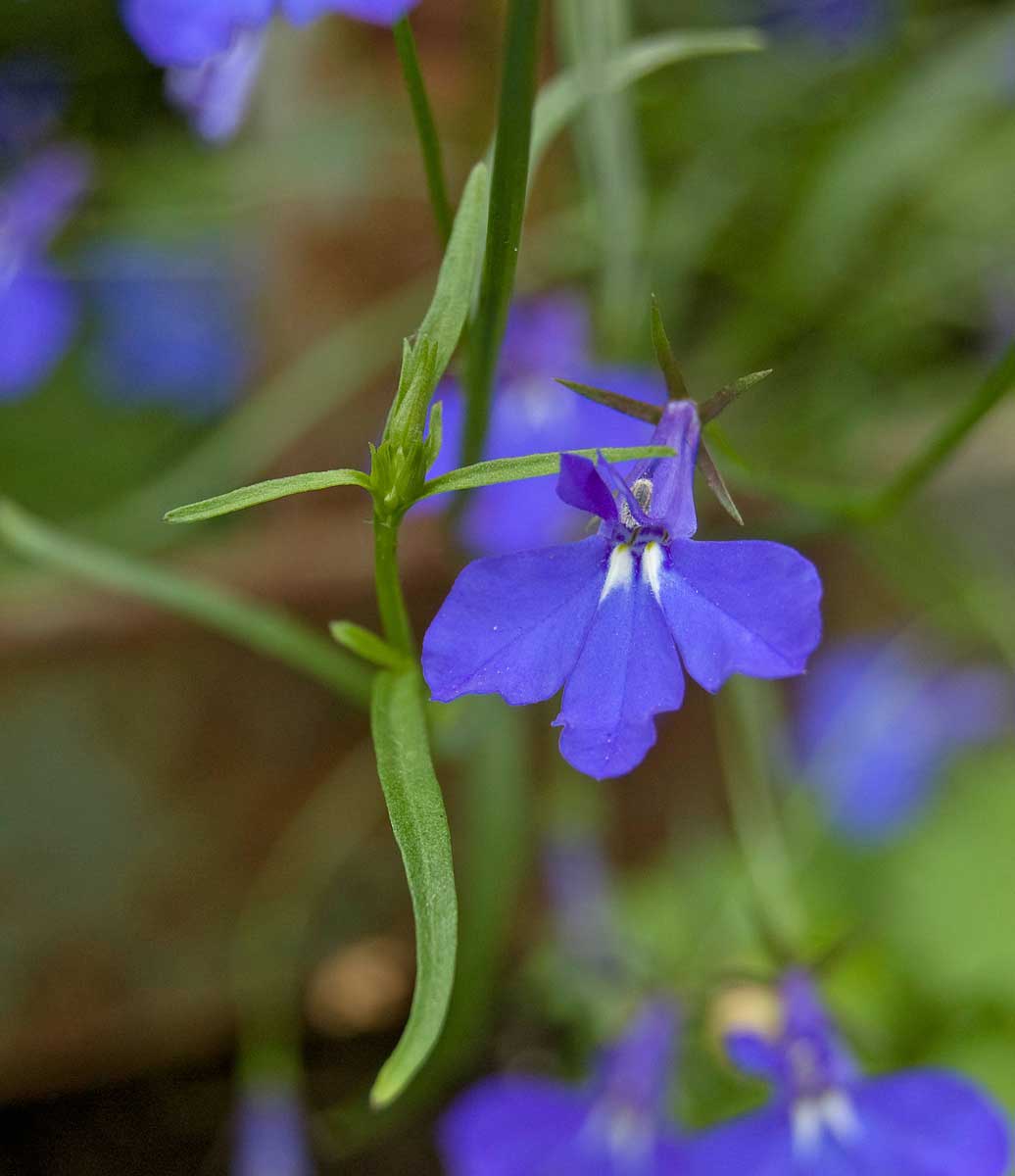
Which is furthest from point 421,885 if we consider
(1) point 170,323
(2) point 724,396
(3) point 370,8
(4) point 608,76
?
(1) point 170,323

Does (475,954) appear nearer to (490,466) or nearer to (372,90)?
(490,466)

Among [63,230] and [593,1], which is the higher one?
[63,230]

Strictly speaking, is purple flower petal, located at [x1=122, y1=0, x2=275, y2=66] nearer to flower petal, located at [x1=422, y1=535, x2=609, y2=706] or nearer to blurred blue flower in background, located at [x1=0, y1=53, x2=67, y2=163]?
flower petal, located at [x1=422, y1=535, x2=609, y2=706]

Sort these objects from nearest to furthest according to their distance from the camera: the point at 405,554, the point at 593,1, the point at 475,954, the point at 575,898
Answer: the point at 593,1 < the point at 475,954 < the point at 405,554 < the point at 575,898

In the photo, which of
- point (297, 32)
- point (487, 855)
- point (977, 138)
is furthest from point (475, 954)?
point (977, 138)

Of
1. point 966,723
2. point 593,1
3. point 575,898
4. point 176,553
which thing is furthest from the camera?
point 966,723

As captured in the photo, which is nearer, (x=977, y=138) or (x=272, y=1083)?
(x=272, y=1083)

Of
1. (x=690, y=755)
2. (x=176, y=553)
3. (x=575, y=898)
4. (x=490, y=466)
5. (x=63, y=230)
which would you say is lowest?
(x=490, y=466)
